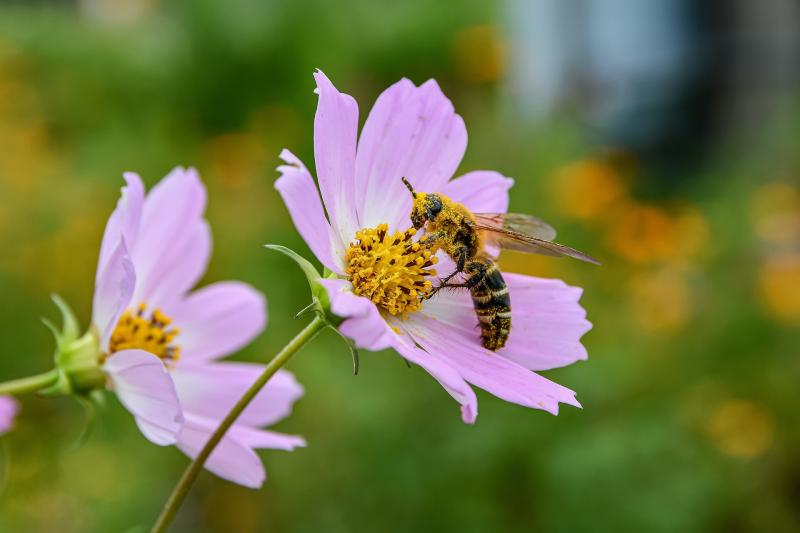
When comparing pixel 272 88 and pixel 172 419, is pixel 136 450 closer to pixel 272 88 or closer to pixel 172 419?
pixel 172 419

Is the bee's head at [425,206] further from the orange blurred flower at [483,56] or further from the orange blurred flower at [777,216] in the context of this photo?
the orange blurred flower at [483,56]

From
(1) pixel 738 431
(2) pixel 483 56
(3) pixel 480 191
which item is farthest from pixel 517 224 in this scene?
(2) pixel 483 56

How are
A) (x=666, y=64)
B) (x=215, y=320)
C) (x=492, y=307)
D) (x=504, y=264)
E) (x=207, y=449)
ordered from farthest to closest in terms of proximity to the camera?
(x=666, y=64), (x=504, y=264), (x=215, y=320), (x=492, y=307), (x=207, y=449)

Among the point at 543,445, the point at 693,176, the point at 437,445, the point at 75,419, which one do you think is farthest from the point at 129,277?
the point at 693,176

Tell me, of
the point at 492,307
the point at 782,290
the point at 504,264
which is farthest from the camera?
the point at 782,290

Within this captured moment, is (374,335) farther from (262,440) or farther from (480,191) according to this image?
(480,191)

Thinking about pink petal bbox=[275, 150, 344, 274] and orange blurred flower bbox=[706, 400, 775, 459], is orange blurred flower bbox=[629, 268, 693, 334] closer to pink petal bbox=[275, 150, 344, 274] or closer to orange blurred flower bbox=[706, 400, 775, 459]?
orange blurred flower bbox=[706, 400, 775, 459]

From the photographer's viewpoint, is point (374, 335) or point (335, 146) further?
point (335, 146)

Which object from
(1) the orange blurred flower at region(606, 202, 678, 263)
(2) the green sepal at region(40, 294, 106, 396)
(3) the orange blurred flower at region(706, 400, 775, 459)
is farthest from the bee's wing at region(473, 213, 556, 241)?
(1) the orange blurred flower at region(606, 202, 678, 263)
